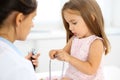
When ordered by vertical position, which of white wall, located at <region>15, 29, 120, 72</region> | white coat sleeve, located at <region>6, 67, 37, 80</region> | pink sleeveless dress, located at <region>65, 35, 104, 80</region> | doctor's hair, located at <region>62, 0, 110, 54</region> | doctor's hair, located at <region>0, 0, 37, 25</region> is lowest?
white wall, located at <region>15, 29, 120, 72</region>

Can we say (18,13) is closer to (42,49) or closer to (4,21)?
(4,21)

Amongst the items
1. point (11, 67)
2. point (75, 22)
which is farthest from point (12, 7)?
point (75, 22)

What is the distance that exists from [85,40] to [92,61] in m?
0.12

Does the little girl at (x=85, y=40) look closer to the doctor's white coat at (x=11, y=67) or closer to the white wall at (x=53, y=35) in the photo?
the doctor's white coat at (x=11, y=67)

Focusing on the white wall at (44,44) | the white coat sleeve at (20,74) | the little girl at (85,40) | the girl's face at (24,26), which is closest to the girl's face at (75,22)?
the little girl at (85,40)

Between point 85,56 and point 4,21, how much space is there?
53 cm

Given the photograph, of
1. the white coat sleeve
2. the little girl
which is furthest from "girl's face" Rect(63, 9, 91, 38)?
the white coat sleeve

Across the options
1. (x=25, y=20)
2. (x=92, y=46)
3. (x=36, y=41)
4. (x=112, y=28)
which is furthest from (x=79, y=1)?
(x=112, y=28)

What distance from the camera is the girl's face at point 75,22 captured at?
1125mm

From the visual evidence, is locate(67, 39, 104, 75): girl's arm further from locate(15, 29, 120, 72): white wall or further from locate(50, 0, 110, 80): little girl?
locate(15, 29, 120, 72): white wall

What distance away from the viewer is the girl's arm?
1.10 metres

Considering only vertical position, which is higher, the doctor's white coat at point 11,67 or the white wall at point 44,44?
the doctor's white coat at point 11,67

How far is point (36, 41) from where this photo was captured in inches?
71.4

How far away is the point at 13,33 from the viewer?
2.47 ft
